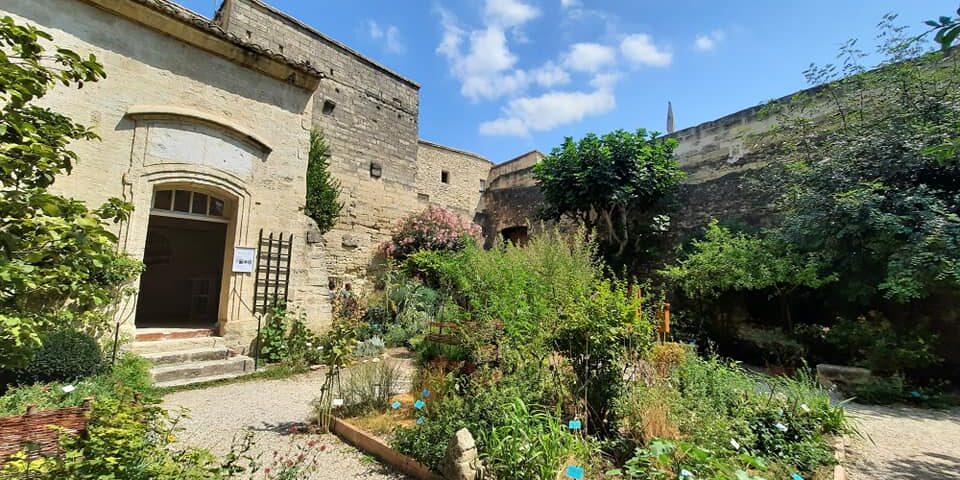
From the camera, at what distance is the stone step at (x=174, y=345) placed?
4921 mm

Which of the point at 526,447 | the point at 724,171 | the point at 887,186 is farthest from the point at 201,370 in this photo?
the point at 724,171

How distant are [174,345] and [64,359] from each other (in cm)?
136

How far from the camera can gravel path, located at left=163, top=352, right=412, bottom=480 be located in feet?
9.19

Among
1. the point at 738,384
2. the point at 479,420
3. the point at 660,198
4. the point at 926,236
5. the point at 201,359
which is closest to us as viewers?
the point at 479,420

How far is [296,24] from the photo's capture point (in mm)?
8734

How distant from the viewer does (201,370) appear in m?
4.99

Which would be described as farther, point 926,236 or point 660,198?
point 660,198

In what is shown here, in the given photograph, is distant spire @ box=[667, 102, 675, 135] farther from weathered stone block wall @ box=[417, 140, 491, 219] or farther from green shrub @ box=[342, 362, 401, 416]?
green shrub @ box=[342, 362, 401, 416]

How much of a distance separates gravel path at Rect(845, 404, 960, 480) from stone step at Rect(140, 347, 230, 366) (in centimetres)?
665

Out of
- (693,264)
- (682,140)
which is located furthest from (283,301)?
(682,140)

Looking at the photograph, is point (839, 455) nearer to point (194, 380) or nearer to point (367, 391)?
point (367, 391)

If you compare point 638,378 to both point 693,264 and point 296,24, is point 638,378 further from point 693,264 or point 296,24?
point 296,24

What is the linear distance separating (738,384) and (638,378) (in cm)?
113

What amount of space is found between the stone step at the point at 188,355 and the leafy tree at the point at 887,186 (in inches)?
335
